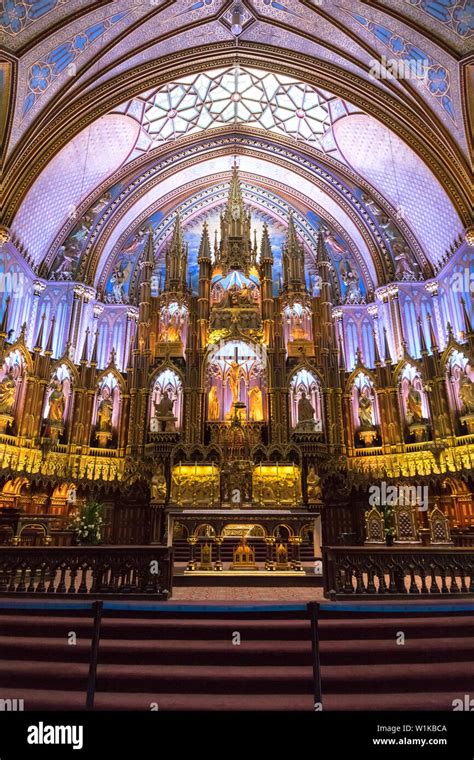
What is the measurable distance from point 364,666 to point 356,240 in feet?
69.5

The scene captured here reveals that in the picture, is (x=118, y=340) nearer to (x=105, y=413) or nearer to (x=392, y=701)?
(x=105, y=413)

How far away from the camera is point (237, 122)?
930 inches

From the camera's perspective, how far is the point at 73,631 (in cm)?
613

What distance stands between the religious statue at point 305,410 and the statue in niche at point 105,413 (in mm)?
8319

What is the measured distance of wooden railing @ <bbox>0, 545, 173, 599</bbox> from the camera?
299 inches

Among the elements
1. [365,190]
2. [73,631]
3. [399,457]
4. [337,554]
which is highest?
[365,190]

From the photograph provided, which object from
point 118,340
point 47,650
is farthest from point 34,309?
point 47,650

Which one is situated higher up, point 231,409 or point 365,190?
point 365,190

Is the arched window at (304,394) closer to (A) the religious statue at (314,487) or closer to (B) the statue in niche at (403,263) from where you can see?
(A) the religious statue at (314,487)

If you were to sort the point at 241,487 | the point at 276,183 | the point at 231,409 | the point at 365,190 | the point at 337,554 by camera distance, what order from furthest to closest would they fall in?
the point at 276,183, the point at 365,190, the point at 231,409, the point at 241,487, the point at 337,554

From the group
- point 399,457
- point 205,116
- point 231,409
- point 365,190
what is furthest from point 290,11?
point 399,457

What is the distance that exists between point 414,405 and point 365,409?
214 cm
